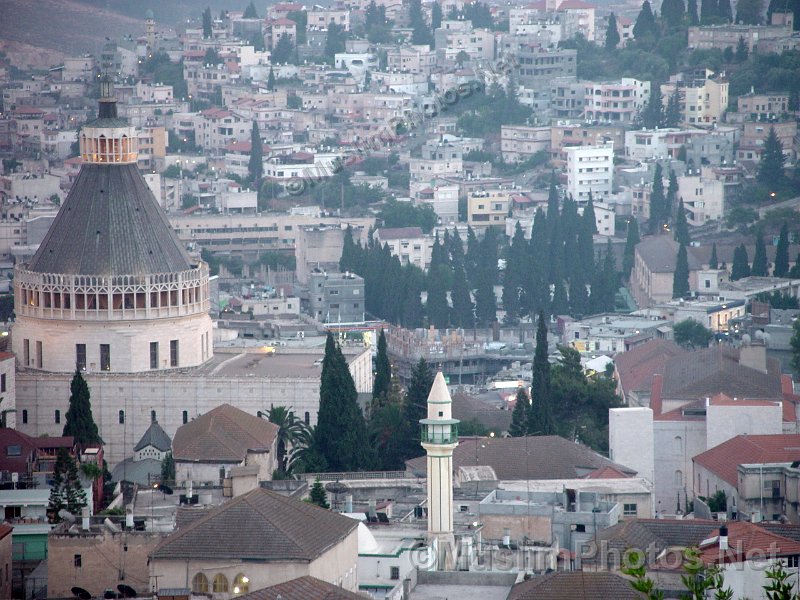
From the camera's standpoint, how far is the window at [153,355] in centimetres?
9206

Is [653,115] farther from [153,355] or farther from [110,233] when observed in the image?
[153,355]

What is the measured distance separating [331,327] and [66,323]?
1432 inches

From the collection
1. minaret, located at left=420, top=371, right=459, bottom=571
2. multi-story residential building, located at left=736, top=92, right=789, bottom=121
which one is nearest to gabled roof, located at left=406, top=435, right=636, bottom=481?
minaret, located at left=420, top=371, right=459, bottom=571

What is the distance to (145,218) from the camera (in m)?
93.1

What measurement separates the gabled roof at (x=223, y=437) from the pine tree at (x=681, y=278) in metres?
58.3

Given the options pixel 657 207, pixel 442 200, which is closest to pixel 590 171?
pixel 442 200

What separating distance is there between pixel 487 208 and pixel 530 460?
94182 mm

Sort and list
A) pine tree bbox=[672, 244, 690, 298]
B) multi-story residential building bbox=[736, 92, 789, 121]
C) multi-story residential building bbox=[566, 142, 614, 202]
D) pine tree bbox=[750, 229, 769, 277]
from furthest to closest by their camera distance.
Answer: multi-story residential building bbox=[736, 92, 789, 121] < multi-story residential building bbox=[566, 142, 614, 202] < pine tree bbox=[750, 229, 769, 277] < pine tree bbox=[672, 244, 690, 298]

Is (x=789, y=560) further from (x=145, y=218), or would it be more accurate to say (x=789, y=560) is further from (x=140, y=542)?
(x=145, y=218)

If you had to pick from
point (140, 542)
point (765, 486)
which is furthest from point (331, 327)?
point (140, 542)

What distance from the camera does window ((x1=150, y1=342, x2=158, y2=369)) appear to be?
92.1 meters

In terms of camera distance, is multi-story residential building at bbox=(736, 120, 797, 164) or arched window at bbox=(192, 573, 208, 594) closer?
arched window at bbox=(192, 573, 208, 594)

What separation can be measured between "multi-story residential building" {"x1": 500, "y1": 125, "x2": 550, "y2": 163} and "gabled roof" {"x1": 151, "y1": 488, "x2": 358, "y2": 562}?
5369 inches

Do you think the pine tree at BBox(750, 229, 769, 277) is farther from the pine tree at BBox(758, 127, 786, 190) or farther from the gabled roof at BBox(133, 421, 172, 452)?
the gabled roof at BBox(133, 421, 172, 452)
